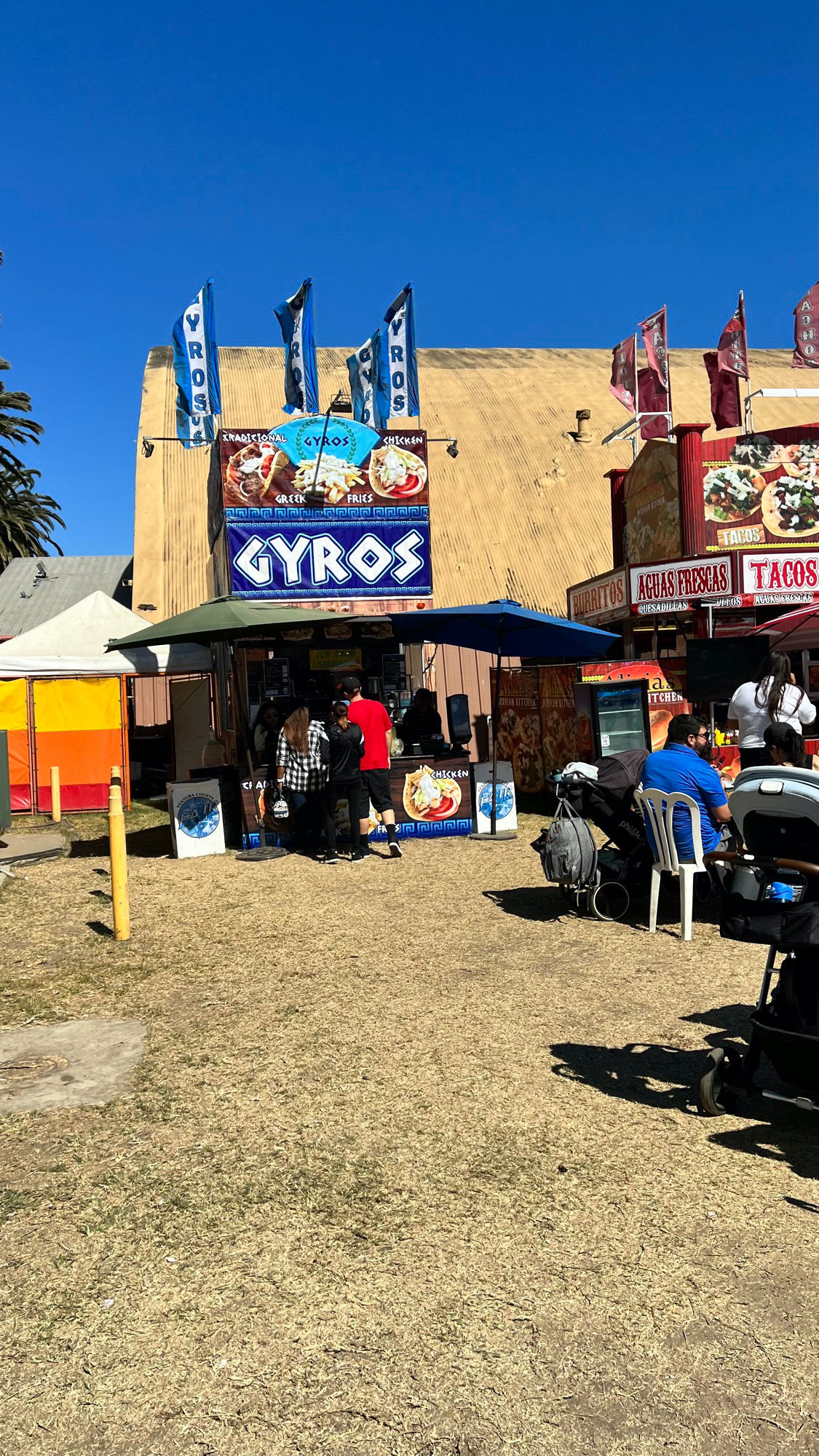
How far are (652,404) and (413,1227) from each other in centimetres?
1865

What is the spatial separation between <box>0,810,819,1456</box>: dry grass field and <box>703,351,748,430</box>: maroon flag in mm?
15652

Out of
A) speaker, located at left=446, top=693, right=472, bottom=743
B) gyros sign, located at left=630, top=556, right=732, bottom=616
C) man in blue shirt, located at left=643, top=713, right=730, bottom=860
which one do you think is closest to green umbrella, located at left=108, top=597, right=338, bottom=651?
speaker, located at left=446, top=693, right=472, bottom=743

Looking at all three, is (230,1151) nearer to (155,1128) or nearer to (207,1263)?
(155,1128)

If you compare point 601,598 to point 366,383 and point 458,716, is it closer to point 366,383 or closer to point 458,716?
point 458,716

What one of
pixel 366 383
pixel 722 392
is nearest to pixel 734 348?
pixel 722 392

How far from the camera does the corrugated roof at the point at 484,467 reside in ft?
109

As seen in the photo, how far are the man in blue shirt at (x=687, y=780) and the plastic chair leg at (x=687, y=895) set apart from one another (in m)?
0.09

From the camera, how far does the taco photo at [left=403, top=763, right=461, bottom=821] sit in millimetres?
12555

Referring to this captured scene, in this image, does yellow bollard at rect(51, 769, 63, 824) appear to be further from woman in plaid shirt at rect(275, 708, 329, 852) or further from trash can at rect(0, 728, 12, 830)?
woman in plaid shirt at rect(275, 708, 329, 852)

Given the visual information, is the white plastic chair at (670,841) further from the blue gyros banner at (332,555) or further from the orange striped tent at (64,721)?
the orange striped tent at (64,721)

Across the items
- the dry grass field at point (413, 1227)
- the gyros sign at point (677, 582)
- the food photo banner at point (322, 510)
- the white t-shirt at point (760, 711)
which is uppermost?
the food photo banner at point (322, 510)

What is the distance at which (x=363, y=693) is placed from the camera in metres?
15.2

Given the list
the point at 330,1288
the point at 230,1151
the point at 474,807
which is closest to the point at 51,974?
the point at 230,1151

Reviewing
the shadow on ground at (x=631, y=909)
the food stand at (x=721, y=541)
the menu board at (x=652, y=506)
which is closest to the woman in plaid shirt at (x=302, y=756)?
the shadow on ground at (x=631, y=909)
